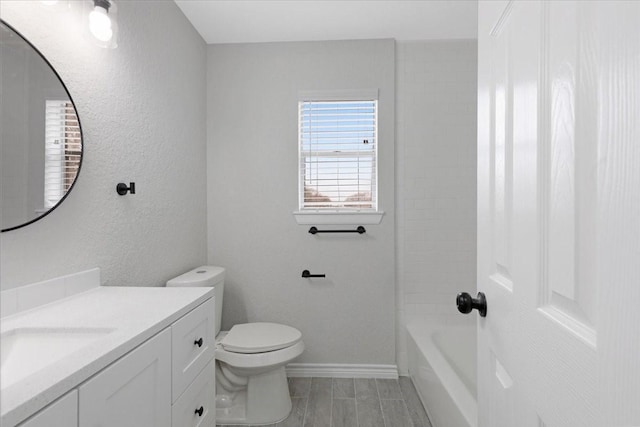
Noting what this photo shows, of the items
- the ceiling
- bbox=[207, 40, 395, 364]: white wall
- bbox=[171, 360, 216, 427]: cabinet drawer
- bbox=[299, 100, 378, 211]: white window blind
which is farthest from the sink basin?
the ceiling

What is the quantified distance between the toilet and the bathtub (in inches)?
30.3

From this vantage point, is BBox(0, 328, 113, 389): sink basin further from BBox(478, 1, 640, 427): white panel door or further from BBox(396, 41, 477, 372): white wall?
BBox(396, 41, 477, 372): white wall

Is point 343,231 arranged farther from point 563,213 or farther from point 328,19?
point 563,213

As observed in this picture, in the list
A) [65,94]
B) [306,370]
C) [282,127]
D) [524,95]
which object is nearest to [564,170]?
[524,95]

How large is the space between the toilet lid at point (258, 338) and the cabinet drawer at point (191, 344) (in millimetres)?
540

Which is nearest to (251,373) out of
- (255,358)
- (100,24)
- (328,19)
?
(255,358)

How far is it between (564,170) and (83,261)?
1506mm

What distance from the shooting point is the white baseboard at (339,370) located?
2.45 m

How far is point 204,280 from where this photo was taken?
1962 mm

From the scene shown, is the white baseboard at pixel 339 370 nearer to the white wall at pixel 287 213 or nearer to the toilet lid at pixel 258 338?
the white wall at pixel 287 213

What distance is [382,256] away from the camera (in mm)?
2479

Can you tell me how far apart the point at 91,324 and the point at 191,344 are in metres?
0.34

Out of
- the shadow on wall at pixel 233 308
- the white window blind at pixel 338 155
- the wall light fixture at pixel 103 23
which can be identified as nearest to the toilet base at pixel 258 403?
the shadow on wall at pixel 233 308

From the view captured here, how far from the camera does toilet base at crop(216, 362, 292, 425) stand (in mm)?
1960
